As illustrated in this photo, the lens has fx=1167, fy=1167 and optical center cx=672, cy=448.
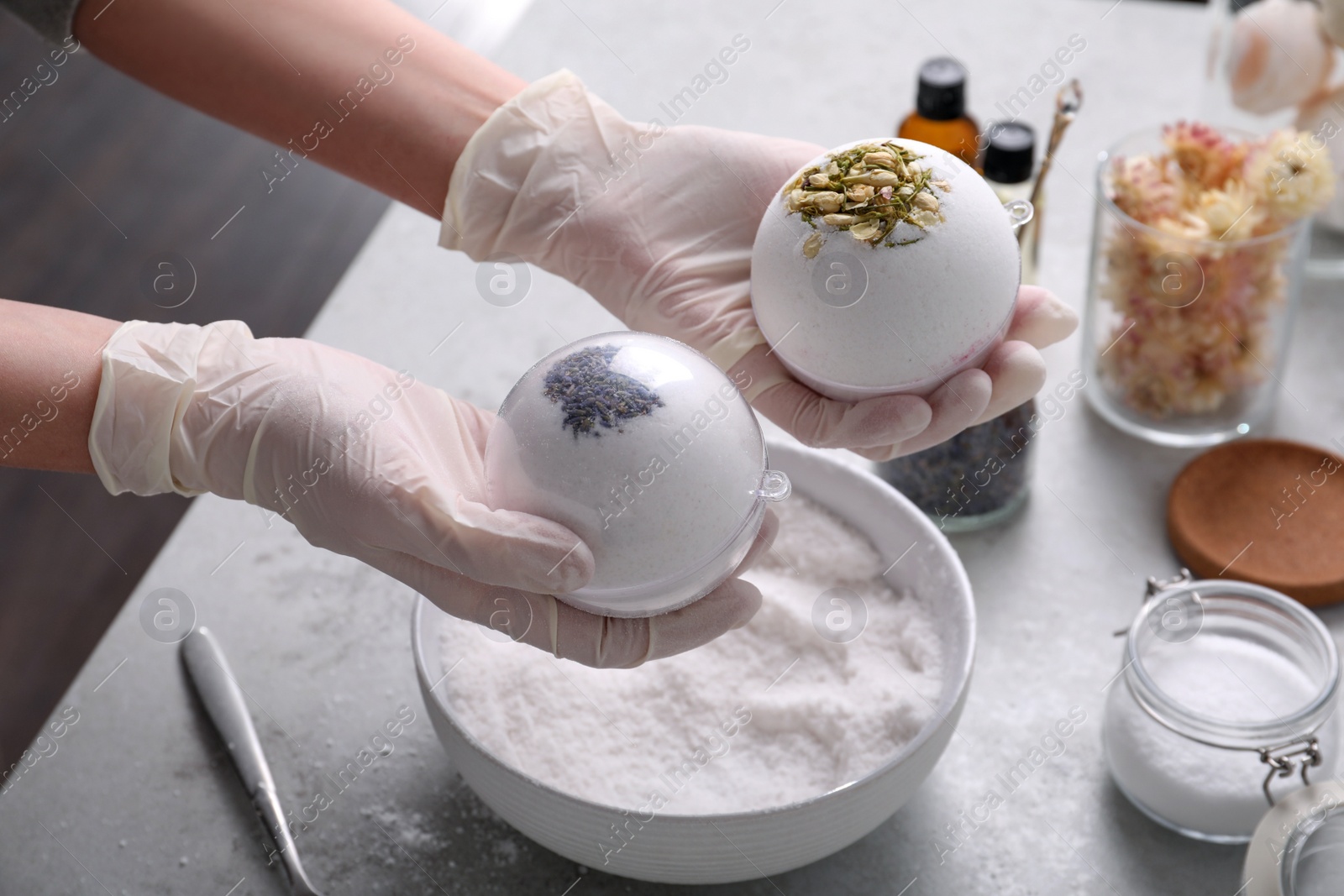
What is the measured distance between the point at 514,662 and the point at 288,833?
267 millimetres

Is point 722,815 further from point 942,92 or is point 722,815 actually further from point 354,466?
point 942,92

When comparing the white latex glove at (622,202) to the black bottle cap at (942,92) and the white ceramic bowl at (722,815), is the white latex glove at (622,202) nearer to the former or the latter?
the black bottle cap at (942,92)

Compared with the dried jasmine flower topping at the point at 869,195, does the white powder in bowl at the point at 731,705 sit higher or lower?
lower

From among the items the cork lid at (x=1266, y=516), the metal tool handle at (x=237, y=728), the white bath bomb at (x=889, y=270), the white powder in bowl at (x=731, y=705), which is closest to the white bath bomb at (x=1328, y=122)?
the cork lid at (x=1266, y=516)

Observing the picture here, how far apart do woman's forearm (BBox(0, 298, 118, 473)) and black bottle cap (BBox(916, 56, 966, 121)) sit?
967mm

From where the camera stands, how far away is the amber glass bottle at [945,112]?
1417 mm

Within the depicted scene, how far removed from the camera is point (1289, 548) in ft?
4.26

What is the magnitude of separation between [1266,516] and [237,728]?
1153 mm

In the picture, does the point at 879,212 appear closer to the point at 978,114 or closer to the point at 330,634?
the point at 330,634

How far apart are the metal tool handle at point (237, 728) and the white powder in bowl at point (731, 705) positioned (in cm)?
21

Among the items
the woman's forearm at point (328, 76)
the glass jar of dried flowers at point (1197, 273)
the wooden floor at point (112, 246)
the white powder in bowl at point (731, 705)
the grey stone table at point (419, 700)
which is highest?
the woman's forearm at point (328, 76)

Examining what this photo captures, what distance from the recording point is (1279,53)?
5.07ft

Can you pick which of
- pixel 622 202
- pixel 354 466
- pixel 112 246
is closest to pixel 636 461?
pixel 354 466

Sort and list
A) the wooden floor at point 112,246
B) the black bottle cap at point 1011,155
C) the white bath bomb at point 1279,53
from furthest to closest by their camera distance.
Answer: the wooden floor at point 112,246 < the white bath bomb at point 1279,53 < the black bottle cap at point 1011,155
